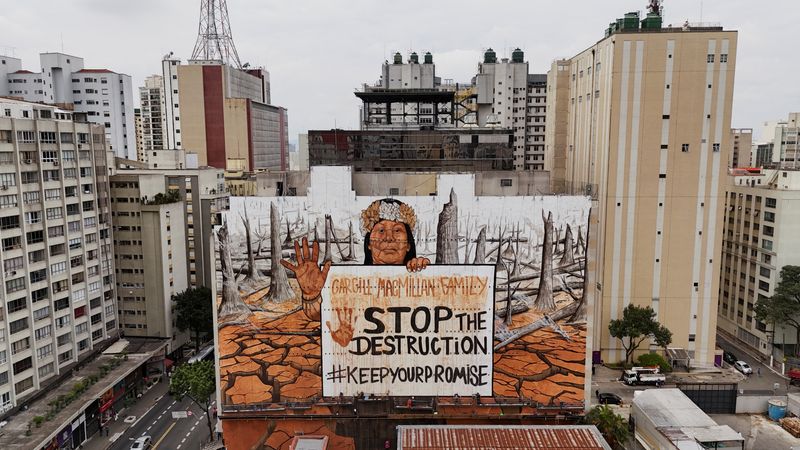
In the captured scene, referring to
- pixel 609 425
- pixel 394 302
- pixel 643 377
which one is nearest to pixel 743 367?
pixel 643 377

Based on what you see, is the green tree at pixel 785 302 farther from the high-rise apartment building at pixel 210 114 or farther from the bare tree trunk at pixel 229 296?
the high-rise apartment building at pixel 210 114

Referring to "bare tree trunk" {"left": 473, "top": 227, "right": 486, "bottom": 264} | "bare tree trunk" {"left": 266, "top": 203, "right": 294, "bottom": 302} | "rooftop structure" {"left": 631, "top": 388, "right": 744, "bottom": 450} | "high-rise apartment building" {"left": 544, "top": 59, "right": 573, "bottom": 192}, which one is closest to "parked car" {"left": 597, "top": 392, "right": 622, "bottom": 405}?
"rooftop structure" {"left": 631, "top": 388, "right": 744, "bottom": 450}

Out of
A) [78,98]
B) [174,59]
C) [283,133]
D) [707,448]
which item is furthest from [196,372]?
[283,133]

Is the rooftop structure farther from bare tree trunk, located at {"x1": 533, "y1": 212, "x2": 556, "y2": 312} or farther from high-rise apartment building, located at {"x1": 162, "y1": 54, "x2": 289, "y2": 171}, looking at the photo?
high-rise apartment building, located at {"x1": 162, "y1": 54, "x2": 289, "y2": 171}

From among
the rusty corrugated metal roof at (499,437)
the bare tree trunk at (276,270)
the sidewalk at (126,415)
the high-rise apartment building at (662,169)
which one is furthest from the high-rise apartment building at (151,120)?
A: the rusty corrugated metal roof at (499,437)

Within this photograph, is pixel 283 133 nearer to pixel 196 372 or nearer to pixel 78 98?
pixel 78 98
